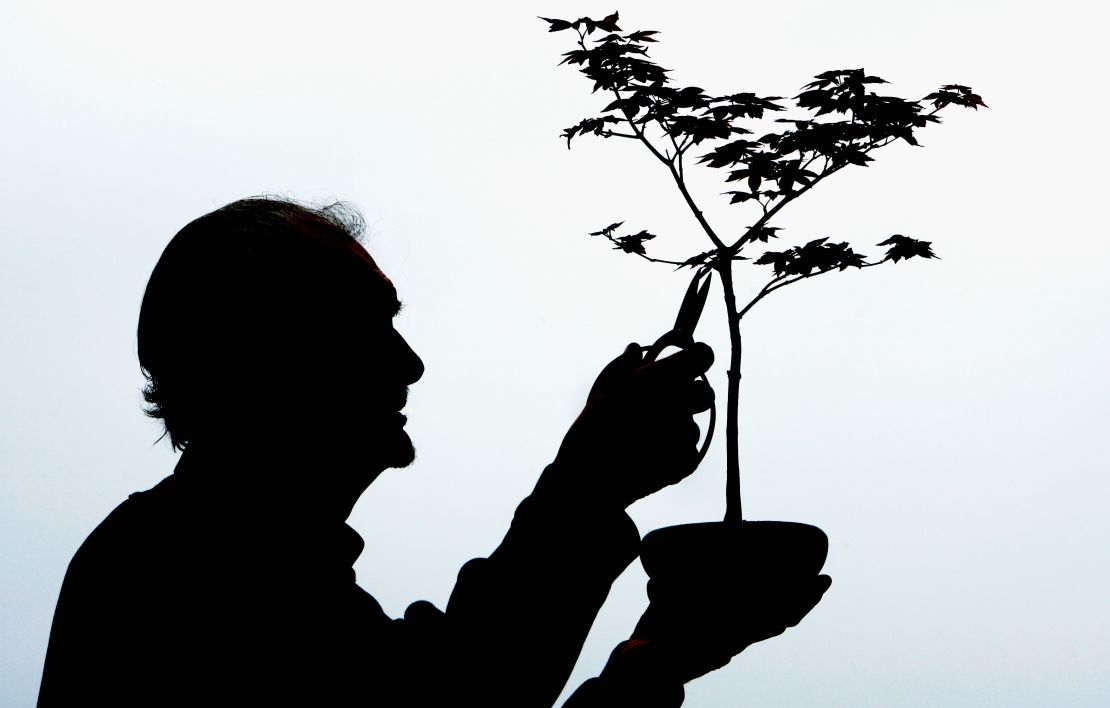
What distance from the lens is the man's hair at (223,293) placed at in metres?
1.20

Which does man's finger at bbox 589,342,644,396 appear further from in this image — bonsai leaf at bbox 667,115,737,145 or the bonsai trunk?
bonsai leaf at bbox 667,115,737,145

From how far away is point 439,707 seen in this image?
1000 mm

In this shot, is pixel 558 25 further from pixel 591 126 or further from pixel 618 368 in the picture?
pixel 618 368

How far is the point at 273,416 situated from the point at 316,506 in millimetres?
116

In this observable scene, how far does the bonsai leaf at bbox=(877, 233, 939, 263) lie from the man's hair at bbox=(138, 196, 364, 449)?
1.09 metres

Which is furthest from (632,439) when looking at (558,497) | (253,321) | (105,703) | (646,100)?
(646,100)

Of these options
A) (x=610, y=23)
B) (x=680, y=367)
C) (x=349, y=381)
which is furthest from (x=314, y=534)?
(x=610, y=23)

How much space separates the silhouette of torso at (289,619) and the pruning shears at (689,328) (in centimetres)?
18

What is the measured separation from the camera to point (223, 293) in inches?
48.0

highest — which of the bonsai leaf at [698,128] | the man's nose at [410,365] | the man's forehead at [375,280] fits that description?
the bonsai leaf at [698,128]

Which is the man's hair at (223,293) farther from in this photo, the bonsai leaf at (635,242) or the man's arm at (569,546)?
the bonsai leaf at (635,242)

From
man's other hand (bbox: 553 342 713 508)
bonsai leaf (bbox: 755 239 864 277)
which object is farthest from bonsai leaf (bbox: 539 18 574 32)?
man's other hand (bbox: 553 342 713 508)

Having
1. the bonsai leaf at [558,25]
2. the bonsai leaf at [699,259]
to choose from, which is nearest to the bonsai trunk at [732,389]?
the bonsai leaf at [699,259]

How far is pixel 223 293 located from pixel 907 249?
128 centimetres
